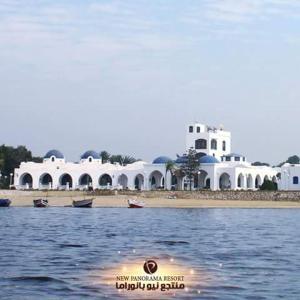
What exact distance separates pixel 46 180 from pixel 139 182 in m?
15.5

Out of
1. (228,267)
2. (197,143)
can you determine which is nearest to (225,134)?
(197,143)

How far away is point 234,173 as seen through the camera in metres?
131

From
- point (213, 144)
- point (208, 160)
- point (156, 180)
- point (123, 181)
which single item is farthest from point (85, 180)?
point (213, 144)

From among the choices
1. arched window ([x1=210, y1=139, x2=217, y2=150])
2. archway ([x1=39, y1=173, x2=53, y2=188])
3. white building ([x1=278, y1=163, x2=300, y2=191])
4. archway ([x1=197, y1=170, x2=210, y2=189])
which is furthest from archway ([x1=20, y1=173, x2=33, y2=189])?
white building ([x1=278, y1=163, x2=300, y2=191])

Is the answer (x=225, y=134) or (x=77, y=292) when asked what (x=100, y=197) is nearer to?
(x=225, y=134)

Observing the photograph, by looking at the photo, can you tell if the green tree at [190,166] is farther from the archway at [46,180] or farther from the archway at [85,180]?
the archway at [46,180]

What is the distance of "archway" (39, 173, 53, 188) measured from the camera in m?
137

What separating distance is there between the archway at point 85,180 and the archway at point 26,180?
26.9 feet

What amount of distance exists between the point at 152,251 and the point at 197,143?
98.5 metres

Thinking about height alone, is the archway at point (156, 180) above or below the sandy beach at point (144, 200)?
above

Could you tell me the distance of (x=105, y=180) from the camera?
141 m

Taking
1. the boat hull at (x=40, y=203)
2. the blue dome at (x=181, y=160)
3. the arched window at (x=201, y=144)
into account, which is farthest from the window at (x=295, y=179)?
the boat hull at (x=40, y=203)

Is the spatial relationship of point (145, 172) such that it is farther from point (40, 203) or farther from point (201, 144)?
point (40, 203)

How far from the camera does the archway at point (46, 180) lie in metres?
137
